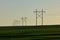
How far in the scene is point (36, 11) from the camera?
83.1 meters

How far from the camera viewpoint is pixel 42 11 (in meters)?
81.8

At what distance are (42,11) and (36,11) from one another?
2.36 meters
